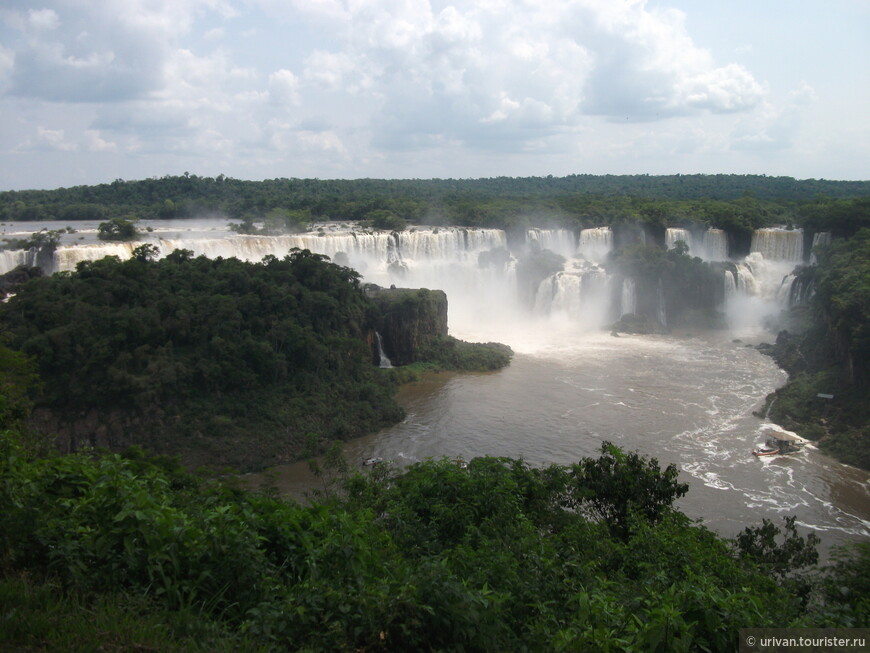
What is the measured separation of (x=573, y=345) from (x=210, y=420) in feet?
63.7

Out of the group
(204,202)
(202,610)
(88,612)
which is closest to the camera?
(88,612)

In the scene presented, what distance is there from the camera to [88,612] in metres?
4.04

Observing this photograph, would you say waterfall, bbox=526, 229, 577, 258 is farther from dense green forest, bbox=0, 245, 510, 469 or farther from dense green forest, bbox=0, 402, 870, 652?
dense green forest, bbox=0, 402, 870, 652

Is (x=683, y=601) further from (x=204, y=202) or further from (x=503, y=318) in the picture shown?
(x=204, y=202)

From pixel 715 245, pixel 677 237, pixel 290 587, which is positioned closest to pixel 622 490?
pixel 290 587

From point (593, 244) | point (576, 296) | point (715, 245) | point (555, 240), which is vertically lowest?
point (576, 296)

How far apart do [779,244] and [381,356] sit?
27817 millimetres

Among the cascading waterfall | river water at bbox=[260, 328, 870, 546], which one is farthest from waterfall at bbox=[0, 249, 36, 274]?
river water at bbox=[260, 328, 870, 546]

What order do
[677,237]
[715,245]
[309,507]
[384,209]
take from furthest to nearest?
[384,209]
[677,237]
[715,245]
[309,507]

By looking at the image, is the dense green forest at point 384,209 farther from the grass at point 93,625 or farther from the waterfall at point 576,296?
the grass at point 93,625

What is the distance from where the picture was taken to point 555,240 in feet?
144

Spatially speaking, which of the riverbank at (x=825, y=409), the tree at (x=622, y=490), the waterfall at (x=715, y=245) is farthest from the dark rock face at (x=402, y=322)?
the waterfall at (x=715, y=245)

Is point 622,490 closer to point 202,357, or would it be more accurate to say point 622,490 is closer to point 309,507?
point 309,507

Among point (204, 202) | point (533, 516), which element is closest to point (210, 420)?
point (533, 516)
